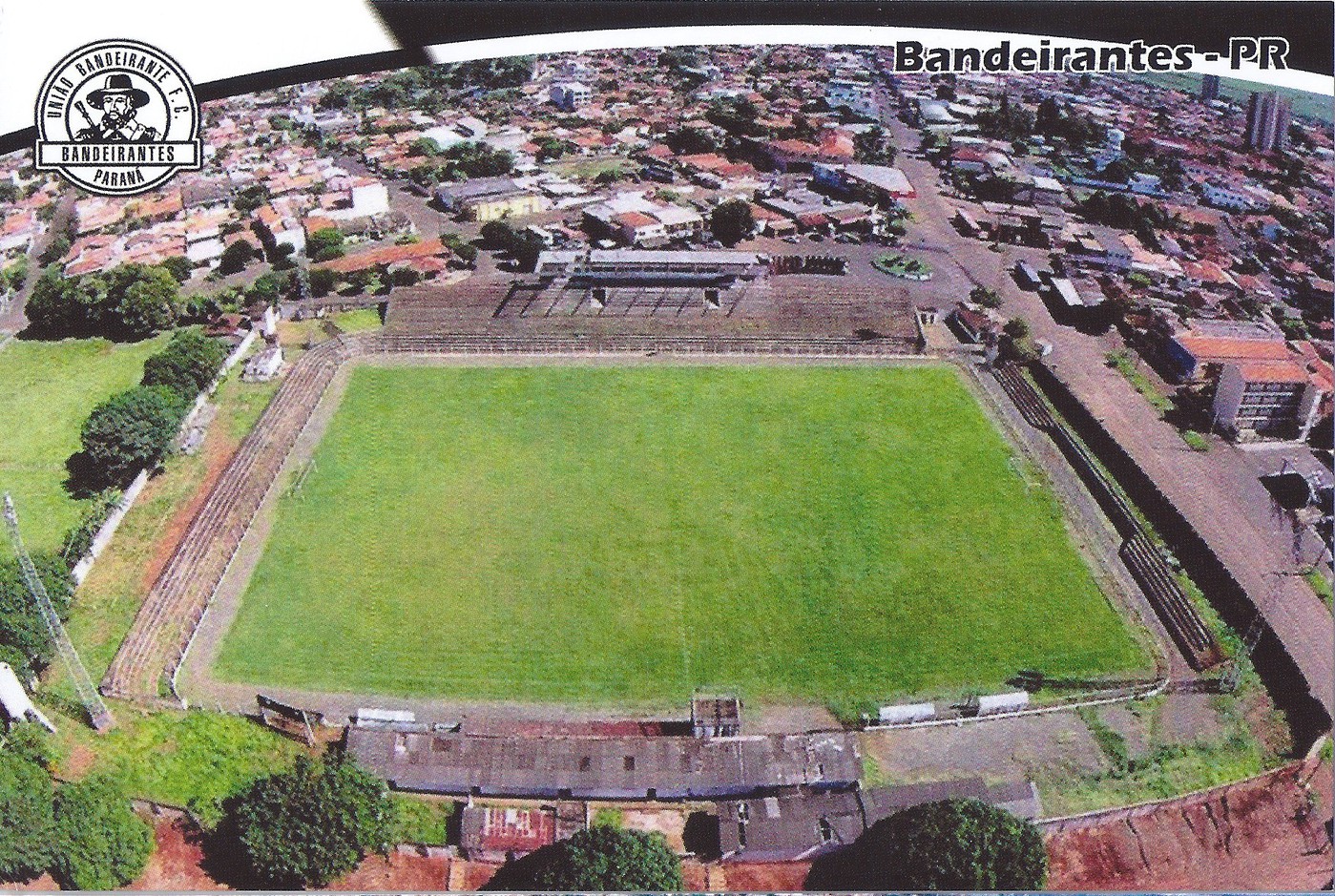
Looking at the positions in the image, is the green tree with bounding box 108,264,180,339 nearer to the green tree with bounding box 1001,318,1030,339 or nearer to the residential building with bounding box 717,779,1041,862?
the residential building with bounding box 717,779,1041,862

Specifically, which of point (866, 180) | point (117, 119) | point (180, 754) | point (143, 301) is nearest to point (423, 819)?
point (180, 754)

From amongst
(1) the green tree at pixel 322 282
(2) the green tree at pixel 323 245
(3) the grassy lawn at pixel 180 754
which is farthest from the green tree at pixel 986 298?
(3) the grassy lawn at pixel 180 754

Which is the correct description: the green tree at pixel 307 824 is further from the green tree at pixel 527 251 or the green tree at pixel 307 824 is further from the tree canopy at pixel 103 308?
the green tree at pixel 527 251

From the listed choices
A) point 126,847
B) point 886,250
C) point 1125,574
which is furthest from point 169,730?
point 886,250

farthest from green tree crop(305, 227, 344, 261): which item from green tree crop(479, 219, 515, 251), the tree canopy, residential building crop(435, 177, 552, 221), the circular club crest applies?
the circular club crest

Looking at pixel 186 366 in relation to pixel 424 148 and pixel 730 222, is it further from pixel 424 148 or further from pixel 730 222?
pixel 424 148

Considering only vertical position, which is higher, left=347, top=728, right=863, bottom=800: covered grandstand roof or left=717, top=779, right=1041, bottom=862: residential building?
left=347, top=728, right=863, bottom=800: covered grandstand roof
